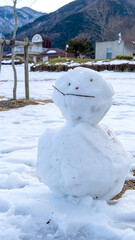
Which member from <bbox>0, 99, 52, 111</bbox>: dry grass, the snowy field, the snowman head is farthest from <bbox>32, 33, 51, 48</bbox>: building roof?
the snowman head

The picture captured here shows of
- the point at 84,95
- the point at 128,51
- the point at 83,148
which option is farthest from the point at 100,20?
the point at 83,148

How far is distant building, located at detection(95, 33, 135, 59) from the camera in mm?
30266

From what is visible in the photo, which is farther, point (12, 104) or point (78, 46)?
point (78, 46)

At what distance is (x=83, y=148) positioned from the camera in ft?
5.16

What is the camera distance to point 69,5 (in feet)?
319

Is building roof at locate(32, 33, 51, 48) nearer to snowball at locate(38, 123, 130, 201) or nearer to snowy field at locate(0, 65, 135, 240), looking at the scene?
snowy field at locate(0, 65, 135, 240)

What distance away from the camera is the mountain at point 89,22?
42906mm

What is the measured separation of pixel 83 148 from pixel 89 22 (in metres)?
60.5

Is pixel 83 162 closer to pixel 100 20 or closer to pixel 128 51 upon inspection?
pixel 128 51

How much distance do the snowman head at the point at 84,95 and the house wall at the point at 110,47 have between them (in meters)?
30.6

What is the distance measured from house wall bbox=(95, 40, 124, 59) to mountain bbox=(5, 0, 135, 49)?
5992mm

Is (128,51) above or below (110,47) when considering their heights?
below

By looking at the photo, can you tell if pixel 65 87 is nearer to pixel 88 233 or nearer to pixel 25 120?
pixel 88 233

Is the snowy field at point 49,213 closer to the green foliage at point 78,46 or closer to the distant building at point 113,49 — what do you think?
the green foliage at point 78,46
